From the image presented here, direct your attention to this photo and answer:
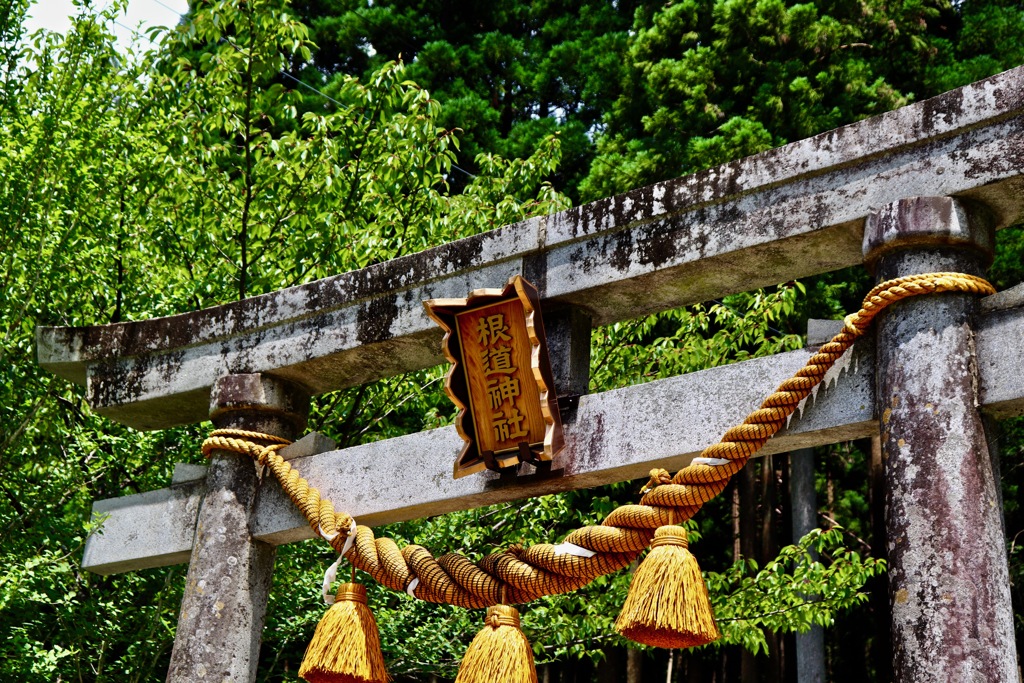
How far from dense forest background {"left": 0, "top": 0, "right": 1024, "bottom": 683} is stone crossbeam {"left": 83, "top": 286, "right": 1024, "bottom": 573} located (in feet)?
3.37

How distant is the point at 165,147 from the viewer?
7.81 m

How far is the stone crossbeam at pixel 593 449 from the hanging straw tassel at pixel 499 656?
53cm

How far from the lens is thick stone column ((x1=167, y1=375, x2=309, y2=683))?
14.5 ft

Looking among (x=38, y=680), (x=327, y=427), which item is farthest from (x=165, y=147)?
(x=38, y=680)

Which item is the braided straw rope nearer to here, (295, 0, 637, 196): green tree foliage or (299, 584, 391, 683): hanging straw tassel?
(299, 584, 391, 683): hanging straw tassel

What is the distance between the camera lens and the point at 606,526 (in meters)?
3.70

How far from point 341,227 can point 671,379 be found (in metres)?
4.40

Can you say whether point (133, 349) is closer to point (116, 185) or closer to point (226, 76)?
point (116, 185)

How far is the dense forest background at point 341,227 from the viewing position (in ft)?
21.0

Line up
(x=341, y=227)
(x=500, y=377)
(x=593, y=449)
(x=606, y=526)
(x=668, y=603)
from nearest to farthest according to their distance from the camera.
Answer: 1. (x=668, y=603)
2. (x=606, y=526)
3. (x=593, y=449)
4. (x=500, y=377)
5. (x=341, y=227)

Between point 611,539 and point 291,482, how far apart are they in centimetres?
148

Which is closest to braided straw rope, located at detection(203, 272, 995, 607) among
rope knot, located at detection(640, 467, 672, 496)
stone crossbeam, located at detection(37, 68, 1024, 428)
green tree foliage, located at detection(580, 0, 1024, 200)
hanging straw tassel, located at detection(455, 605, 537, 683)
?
rope knot, located at detection(640, 467, 672, 496)

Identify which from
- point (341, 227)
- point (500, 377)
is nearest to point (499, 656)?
point (500, 377)

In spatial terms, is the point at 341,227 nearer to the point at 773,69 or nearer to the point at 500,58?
the point at 773,69
